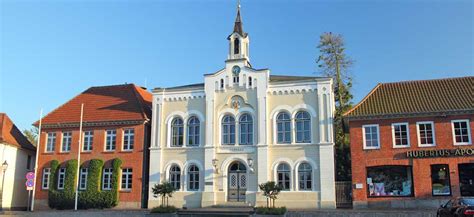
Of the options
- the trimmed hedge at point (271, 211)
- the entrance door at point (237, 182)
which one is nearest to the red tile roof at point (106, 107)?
the entrance door at point (237, 182)

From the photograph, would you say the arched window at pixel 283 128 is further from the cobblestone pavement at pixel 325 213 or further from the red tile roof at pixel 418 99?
the cobblestone pavement at pixel 325 213

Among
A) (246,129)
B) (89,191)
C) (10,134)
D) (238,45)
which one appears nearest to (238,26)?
(238,45)

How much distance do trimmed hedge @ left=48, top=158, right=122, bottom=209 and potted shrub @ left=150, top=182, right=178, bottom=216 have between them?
3.85 meters

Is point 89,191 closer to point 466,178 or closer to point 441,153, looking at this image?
point 441,153

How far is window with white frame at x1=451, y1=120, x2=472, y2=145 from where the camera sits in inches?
1104

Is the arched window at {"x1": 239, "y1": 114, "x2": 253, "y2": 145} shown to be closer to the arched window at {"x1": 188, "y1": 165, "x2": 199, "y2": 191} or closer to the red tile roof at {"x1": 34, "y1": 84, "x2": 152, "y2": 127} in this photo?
the arched window at {"x1": 188, "y1": 165, "x2": 199, "y2": 191}

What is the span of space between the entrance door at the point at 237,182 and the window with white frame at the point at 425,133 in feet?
39.0

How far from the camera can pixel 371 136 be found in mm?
29781

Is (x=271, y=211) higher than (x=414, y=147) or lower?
lower

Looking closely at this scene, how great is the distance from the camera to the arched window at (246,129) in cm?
3234

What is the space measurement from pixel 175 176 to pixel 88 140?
26.2 feet

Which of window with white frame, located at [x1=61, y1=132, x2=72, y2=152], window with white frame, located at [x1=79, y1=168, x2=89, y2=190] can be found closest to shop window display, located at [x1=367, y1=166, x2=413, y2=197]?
window with white frame, located at [x1=79, y1=168, x2=89, y2=190]

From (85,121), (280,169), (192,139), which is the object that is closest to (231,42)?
(192,139)

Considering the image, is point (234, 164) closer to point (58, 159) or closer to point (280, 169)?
point (280, 169)
